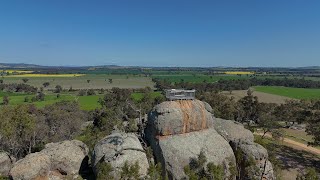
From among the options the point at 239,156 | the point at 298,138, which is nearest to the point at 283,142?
the point at 298,138

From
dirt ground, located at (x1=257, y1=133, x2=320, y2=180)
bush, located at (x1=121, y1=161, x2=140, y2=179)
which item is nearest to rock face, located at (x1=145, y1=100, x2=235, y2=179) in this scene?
bush, located at (x1=121, y1=161, x2=140, y2=179)

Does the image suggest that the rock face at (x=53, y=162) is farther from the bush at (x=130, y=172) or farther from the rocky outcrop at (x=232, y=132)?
the rocky outcrop at (x=232, y=132)

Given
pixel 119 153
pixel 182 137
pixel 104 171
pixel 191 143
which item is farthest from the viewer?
pixel 182 137

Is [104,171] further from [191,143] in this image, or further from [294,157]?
[294,157]

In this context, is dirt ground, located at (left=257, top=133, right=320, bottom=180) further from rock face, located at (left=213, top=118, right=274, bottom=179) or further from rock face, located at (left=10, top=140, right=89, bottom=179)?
rock face, located at (left=10, top=140, right=89, bottom=179)

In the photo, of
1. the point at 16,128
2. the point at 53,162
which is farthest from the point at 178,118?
the point at 16,128

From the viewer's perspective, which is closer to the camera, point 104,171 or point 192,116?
point 104,171
